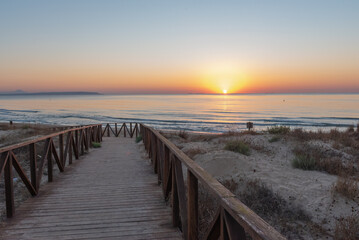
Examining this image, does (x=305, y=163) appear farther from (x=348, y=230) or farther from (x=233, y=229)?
(x=233, y=229)

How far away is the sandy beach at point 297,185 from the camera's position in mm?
5180

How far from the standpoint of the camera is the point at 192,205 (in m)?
2.88

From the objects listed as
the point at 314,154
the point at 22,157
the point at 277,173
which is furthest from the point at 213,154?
the point at 22,157

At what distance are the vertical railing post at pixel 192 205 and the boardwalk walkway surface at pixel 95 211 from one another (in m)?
0.55

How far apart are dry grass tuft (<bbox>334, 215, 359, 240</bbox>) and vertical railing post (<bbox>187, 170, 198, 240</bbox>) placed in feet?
9.76

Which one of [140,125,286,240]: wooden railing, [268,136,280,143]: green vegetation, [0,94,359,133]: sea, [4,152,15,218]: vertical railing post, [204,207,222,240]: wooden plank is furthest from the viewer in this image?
[0,94,359,133]: sea

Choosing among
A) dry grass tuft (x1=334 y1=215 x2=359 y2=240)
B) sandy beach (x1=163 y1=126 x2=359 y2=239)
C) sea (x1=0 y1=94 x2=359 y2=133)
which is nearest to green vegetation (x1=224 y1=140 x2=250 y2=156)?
sandy beach (x1=163 y1=126 x2=359 y2=239)

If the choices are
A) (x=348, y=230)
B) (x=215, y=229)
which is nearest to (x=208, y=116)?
(x=348, y=230)

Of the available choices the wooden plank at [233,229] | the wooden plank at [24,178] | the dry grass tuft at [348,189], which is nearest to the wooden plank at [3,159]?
the wooden plank at [24,178]

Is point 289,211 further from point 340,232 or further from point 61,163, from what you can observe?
point 61,163

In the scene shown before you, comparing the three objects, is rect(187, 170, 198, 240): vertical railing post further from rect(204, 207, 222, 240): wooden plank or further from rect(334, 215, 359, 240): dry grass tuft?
rect(334, 215, 359, 240): dry grass tuft

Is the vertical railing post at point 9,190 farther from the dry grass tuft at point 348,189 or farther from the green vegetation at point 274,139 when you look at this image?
the green vegetation at point 274,139

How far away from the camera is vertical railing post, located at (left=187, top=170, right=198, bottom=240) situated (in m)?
2.84

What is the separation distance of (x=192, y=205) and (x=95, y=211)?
1993 mm
